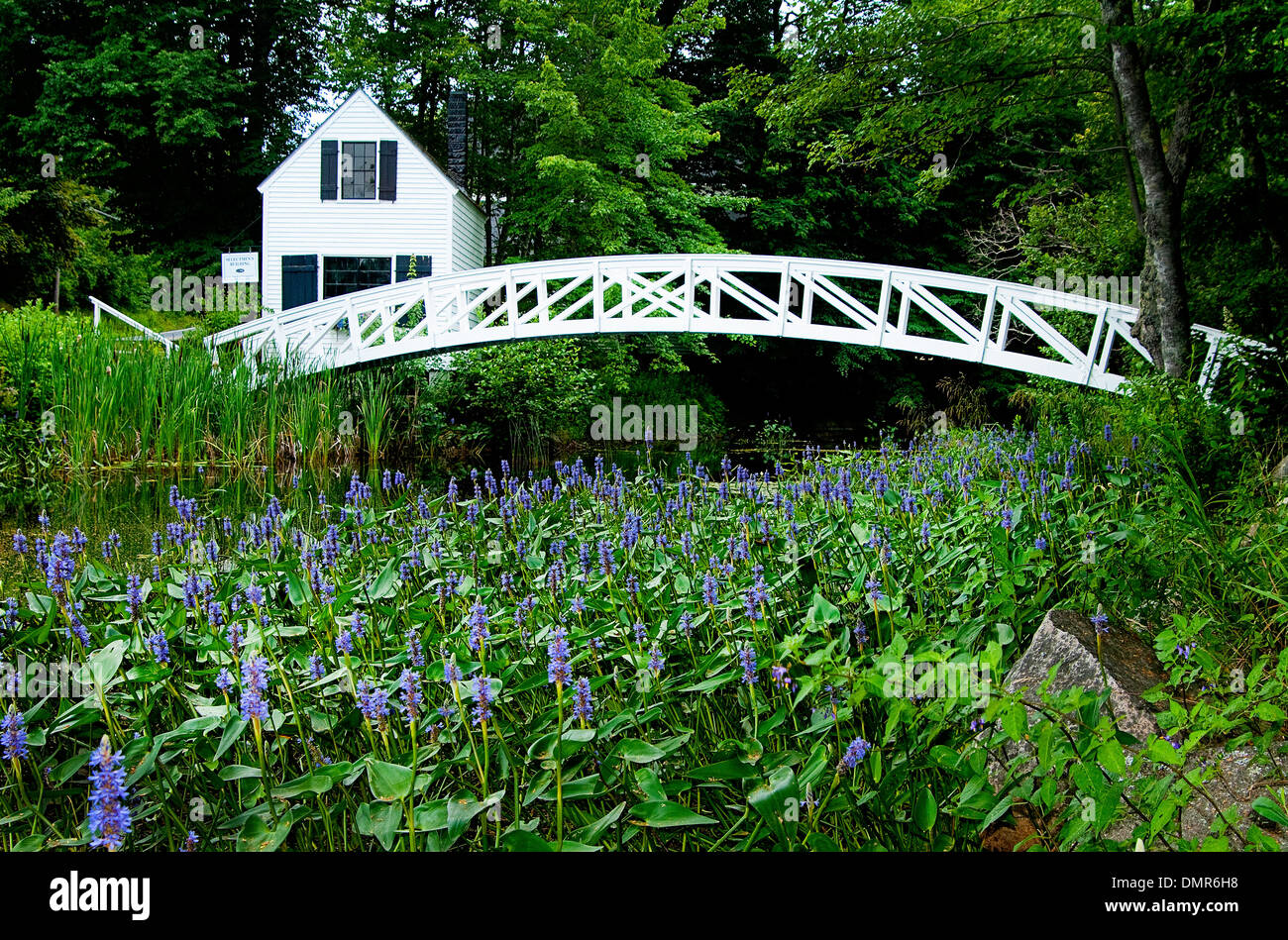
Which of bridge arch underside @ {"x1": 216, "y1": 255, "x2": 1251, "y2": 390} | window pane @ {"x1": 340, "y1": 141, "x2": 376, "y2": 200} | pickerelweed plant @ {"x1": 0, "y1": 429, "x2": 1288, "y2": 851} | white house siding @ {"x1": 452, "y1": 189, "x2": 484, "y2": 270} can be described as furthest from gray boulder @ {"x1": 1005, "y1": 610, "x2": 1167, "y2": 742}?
window pane @ {"x1": 340, "y1": 141, "x2": 376, "y2": 200}

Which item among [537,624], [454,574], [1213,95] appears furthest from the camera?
[1213,95]

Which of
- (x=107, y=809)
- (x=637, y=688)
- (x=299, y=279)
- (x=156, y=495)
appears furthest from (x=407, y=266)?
(x=107, y=809)

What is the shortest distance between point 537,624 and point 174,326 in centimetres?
2094

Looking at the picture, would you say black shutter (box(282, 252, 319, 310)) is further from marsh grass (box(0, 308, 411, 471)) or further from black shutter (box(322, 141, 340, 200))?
marsh grass (box(0, 308, 411, 471))

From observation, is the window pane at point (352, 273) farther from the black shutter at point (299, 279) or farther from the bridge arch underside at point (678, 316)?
the bridge arch underside at point (678, 316)

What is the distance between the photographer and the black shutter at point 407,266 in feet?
58.5

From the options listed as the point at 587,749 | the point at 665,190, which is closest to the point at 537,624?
the point at 587,749

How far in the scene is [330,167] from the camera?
17922mm

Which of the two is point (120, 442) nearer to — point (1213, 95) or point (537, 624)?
point (537, 624)

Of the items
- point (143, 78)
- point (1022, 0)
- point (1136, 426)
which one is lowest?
point (1136, 426)

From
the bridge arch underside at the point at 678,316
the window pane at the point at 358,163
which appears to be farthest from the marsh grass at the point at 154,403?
the window pane at the point at 358,163

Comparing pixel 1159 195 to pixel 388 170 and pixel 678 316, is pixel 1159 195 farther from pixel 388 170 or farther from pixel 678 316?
pixel 388 170

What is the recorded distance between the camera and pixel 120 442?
9.74 meters

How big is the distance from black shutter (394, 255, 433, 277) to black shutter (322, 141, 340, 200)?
1.68 meters
